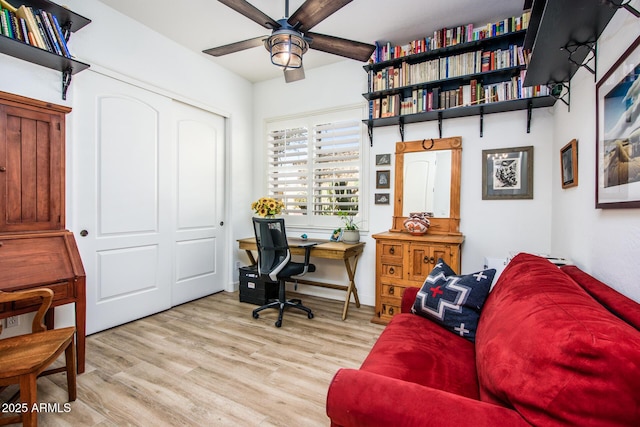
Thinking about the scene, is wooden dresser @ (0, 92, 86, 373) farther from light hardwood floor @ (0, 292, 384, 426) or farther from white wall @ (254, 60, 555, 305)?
white wall @ (254, 60, 555, 305)

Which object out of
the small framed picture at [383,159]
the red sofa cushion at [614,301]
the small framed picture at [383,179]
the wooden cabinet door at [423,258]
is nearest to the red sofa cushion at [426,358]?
the red sofa cushion at [614,301]

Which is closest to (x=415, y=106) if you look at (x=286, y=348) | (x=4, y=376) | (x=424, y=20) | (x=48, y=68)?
(x=424, y=20)

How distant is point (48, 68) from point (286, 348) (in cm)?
301

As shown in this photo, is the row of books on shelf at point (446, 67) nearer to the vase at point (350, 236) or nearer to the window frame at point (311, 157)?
the window frame at point (311, 157)

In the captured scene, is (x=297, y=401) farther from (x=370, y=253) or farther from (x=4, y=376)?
(x=370, y=253)

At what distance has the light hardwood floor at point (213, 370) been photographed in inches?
69.4

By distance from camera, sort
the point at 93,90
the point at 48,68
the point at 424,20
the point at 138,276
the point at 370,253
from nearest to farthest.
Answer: the point at 48,68 → the point at 93,90 → the point at 424,20 → the point at 138,276 → the point at 370,253

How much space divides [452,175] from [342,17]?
1928mm

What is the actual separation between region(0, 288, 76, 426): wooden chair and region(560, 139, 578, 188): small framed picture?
3281mm

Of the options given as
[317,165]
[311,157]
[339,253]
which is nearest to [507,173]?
[339,253]

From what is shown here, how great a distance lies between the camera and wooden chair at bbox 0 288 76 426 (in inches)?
56.6

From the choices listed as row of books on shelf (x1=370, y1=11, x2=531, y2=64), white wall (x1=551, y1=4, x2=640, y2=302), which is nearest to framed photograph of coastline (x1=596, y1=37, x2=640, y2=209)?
white wall (x1=551, y1=4, x2=640, y2=302)

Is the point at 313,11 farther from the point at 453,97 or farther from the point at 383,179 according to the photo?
the point at 383,179

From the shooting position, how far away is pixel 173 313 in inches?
133
